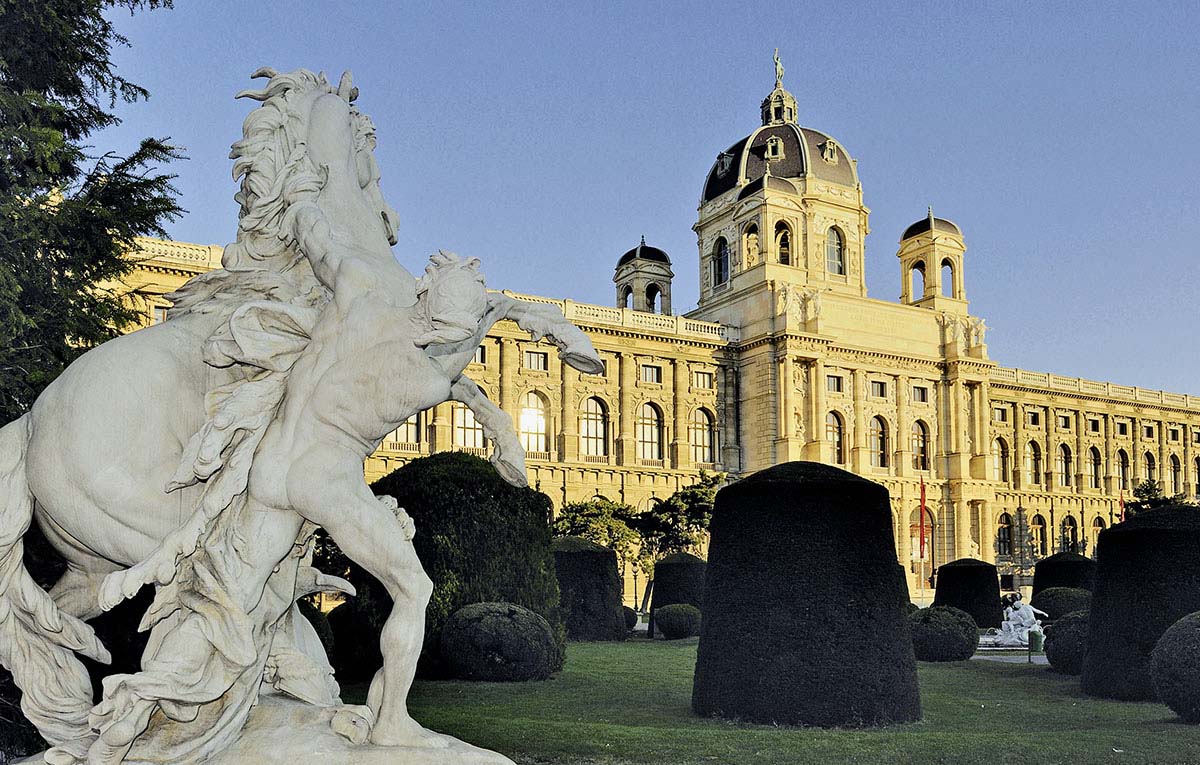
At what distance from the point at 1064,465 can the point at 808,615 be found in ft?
199

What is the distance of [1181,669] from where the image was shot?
31.7ft

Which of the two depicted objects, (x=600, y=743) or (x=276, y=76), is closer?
(x=276, y=76)

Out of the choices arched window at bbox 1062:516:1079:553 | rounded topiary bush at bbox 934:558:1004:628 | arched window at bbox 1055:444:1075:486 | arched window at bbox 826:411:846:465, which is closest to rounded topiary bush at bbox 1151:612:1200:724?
rounded topiary bush at bbox 934:558:1004:628

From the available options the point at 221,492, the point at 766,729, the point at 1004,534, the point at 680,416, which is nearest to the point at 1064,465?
the point at 1004,534

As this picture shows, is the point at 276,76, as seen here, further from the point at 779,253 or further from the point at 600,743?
the point at 779,253

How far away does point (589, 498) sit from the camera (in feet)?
154

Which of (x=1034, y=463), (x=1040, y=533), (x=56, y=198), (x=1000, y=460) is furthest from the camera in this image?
(x=1034, y=463)

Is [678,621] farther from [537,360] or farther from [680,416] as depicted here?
[680,416]

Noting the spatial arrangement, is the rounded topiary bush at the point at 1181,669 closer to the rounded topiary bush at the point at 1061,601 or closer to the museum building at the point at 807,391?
the rounded topiary bush at the point at 1061,601

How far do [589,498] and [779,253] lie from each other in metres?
17.6

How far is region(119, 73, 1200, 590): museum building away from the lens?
48.0 metres

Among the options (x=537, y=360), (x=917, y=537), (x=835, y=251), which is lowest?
(x=917, y=537)

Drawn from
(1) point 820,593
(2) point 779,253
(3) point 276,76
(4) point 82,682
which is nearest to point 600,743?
(1) point 820,593

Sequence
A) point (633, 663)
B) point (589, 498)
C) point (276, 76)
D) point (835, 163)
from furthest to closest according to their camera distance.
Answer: point (835, 163), point (589, 498), point (633, 663), point (276, 76)
